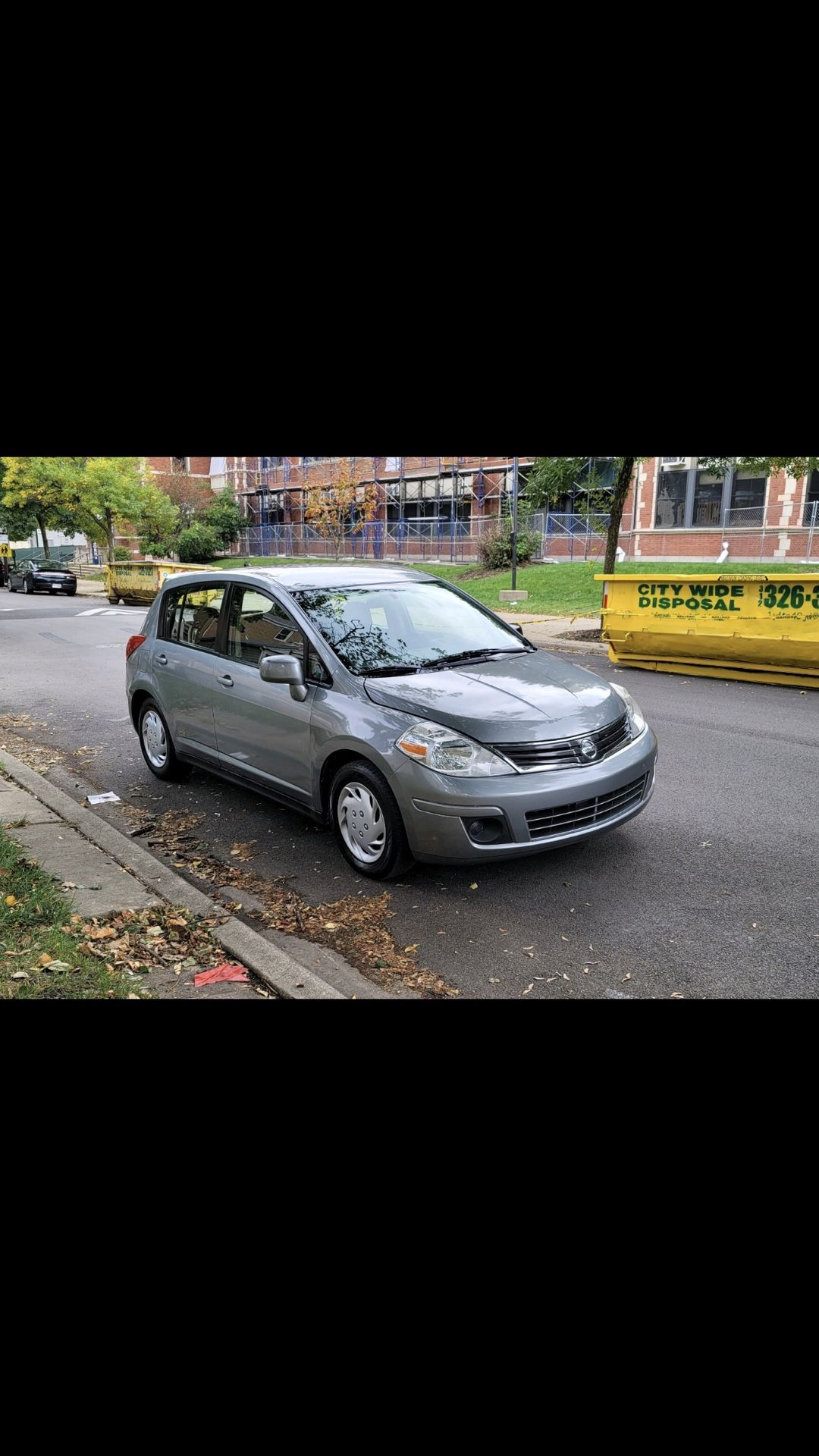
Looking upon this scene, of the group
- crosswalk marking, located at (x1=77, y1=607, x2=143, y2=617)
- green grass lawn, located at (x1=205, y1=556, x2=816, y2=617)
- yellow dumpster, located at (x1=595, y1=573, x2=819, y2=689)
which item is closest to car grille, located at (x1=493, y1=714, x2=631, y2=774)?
yellow dumpster, located at (x1=595, y1=573, x2=819, y2=689)

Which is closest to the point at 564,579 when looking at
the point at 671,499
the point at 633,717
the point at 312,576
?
the point at 671,499

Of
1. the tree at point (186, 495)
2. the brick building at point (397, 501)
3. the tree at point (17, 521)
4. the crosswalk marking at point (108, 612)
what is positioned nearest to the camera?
the crosswalk marking at point (108, 612)

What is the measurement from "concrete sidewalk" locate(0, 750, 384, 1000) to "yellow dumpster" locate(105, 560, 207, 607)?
2270 centimetres

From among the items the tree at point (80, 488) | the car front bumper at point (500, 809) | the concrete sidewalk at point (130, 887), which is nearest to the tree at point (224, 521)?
the tree at point (80, 488)

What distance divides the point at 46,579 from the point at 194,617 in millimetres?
31594

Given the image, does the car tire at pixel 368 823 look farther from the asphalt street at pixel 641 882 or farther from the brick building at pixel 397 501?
the brick building at pixel 397 501

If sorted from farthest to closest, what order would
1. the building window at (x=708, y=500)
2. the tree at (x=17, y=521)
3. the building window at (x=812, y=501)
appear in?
the tree at (x=17, y=521), the building window at (x=708, y=500), the building window at (x=812, y=501)

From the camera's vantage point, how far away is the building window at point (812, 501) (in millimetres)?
30203

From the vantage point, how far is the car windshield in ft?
18.9

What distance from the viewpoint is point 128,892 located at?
5.14 m

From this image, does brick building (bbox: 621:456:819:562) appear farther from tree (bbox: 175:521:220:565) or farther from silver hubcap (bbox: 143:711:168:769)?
silver hubcap (bbox: 143:711:168:769)

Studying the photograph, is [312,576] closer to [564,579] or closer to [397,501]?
[564,579]

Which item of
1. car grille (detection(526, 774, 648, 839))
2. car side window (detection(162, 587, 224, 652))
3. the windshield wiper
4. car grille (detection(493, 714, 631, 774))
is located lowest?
car grille (detection(526, 774, 648, 839))

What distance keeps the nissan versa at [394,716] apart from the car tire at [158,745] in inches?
7.7
